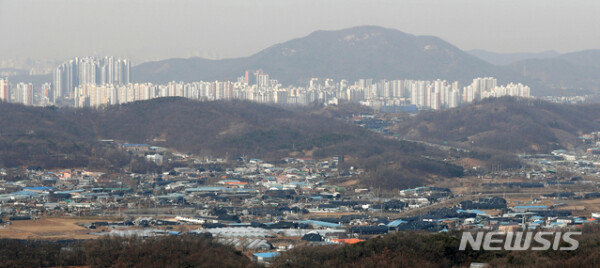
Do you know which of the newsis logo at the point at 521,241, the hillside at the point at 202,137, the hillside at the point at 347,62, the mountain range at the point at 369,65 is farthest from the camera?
the hillside at the point at 347,62

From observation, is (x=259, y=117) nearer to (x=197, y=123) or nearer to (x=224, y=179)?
(x=197, y=123)

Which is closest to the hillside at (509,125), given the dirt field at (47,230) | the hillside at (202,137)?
the hillside at (202,137)

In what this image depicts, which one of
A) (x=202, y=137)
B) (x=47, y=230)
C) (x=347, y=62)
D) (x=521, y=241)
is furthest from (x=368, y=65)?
(x=521, y=241)

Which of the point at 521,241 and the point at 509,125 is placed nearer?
the point at 521,241

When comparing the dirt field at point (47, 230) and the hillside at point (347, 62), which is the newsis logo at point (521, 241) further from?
the hillside at point (347, 62)

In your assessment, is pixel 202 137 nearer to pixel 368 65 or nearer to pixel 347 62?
pixel 368 65

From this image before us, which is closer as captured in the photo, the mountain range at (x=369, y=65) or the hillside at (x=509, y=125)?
the hillside at (x=509, y=125)
